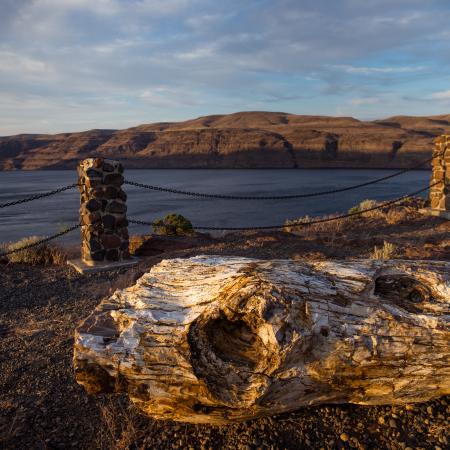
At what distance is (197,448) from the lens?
2.64 metres

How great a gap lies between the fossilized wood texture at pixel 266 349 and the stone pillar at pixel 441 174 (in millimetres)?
9824

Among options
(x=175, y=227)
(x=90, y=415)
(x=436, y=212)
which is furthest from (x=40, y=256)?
(x=436, y=212)

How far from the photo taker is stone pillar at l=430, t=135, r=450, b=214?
11.3 m

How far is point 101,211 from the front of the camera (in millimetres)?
7527

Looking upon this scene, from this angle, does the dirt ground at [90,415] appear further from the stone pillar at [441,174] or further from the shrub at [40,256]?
the stone pillar at [441,174]

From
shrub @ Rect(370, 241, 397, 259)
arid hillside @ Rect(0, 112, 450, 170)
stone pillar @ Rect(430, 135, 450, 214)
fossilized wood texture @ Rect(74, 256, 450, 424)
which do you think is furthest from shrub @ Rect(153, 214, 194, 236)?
arid hillside @ Rect(0, 112, 450, 170)

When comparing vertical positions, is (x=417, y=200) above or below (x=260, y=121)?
below

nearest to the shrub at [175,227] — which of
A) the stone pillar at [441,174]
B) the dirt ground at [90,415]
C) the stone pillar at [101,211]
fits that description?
the stone pillar at [101,211]

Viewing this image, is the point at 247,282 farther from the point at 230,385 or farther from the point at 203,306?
the point at 230,385

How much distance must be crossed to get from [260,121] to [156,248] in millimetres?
158495

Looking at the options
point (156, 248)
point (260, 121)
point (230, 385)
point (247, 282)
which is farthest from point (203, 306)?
point (260, 121)

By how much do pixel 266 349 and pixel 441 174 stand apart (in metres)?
10.7

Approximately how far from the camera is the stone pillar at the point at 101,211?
7.45 meters

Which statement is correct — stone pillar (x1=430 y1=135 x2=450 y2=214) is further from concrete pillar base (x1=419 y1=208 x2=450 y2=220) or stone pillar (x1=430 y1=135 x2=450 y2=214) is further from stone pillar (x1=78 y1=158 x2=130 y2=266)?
stone pillar (x1=78 y1=158 x2=130 y2=266)
